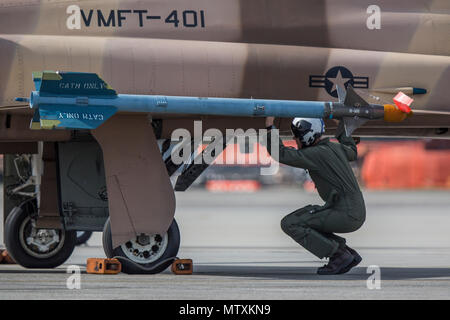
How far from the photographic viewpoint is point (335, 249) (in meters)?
11.6

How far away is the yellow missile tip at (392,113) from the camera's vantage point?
39.2 feet

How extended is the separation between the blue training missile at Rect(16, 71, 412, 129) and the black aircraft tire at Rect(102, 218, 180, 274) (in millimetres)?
1452

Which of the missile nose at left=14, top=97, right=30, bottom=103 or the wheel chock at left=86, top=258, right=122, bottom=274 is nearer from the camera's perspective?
the missile nose at left=14, top=97, right=30, bottom=103

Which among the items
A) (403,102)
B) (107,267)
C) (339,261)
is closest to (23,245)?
(107,267)

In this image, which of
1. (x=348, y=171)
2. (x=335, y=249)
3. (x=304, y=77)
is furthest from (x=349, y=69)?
(x=335, y=249)

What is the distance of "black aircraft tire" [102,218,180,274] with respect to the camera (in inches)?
461

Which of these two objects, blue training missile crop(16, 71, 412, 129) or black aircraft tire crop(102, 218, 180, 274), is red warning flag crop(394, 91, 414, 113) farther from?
black aircraft tire crop(102, 218, 180, 274)

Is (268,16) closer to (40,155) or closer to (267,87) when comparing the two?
(267,87)

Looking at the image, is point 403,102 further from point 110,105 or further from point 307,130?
point 110,105

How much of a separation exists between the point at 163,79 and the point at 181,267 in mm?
2234

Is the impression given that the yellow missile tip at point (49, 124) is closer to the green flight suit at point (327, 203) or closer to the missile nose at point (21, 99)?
the missile nose at point (21, 99)

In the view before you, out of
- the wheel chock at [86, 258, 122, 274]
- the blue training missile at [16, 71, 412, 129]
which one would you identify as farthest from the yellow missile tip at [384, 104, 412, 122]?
the wheel chock at [86, 258, 122, 274]

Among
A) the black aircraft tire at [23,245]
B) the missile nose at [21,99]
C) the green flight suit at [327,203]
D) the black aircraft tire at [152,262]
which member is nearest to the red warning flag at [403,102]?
the green flight suit at [327,203]

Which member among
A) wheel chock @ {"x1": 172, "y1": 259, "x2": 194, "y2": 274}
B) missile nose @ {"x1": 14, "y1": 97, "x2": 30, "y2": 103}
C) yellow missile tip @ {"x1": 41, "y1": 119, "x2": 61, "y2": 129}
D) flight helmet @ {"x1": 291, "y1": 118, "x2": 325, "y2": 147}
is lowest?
wheel chock @ {"x1": 172, "y1": 259, "x2": 194, "y2": 274}
